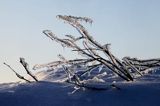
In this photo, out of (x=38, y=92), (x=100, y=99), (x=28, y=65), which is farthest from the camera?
(x=28, y=65)

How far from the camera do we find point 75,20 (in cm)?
291

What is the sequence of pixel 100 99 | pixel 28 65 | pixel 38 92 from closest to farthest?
1. pixel 100 99
2. pixel 38 92
3. pixel 28 65

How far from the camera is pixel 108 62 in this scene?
3172 millimetres

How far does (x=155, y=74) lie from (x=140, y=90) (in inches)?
21.6

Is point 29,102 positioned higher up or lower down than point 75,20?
lower down

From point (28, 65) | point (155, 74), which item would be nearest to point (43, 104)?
point (28, 65)

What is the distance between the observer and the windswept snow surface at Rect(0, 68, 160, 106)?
8.55 ft

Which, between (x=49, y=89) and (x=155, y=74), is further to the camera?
(x=155, y=74)

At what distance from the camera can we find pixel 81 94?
9.00 feet

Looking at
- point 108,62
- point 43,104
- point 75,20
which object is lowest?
point 43,104

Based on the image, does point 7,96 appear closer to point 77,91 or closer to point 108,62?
point 77,91

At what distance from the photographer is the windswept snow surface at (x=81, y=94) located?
2607 mm

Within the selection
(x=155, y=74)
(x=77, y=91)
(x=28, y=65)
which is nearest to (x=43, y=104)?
(x=77, y=91)

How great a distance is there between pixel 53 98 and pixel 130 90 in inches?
18.8
